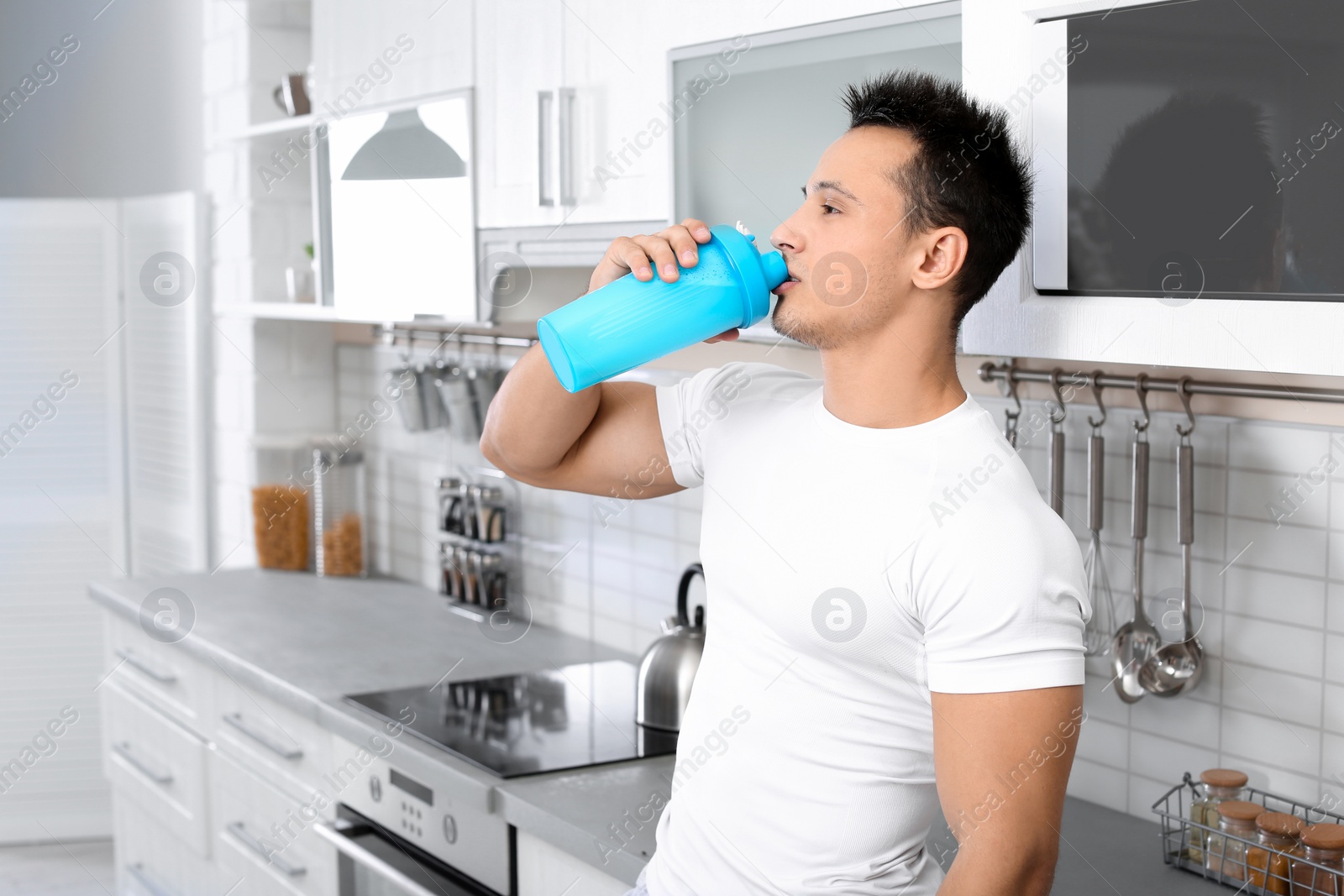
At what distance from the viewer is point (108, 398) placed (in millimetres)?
3840

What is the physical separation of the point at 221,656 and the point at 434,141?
108cm

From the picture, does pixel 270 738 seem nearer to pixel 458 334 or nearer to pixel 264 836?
pixel 264 836

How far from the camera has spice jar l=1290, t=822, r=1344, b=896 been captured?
134cm

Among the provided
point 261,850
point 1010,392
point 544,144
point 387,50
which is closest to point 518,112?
point 544,144

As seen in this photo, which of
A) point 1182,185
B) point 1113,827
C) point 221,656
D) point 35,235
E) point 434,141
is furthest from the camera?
point 35,235

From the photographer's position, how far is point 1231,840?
1441 mm

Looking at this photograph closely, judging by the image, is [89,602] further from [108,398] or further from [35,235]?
[35,235]

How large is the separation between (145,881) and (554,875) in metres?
1.76

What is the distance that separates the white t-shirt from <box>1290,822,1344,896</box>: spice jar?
0.41m

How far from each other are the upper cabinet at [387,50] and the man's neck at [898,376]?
4.07ft

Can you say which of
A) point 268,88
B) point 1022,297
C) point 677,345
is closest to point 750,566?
point 677,345

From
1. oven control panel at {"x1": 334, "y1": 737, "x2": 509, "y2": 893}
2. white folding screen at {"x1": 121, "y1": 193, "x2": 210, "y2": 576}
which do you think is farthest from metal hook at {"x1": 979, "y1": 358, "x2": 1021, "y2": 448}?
white folding screen at {"x1": 121, "y1": 193, "x2": 210, "y2": 576}

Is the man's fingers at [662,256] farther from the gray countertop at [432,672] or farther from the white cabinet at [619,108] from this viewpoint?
the gray countertop at [432,672]

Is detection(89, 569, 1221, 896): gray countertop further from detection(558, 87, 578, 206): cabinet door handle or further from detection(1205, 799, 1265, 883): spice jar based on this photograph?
detection(558, 87, 578, 206): cabinet door handle
